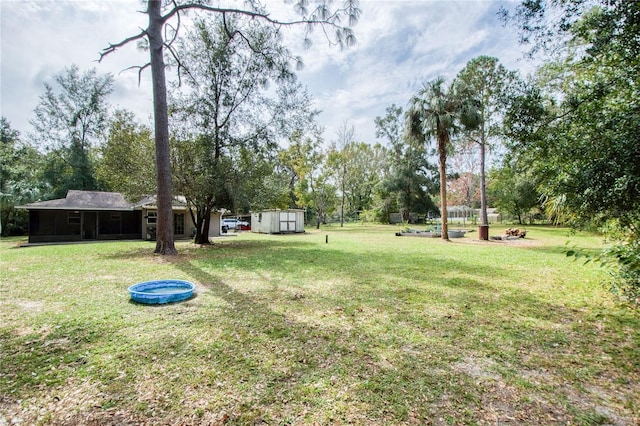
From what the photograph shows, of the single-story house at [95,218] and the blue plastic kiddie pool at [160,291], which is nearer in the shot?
the blue plastic kiddie pool at [160,291]

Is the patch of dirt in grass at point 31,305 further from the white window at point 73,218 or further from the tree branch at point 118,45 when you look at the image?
the white window at point 73,218

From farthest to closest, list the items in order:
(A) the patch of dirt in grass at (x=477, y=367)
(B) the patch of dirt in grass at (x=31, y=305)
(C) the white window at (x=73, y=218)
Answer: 1. (C) the white window at (x=73, y=218)
2. (B) the patch of dirt in grass at (x=31, y=305)
3. (A) the patch of dirt in grass at (x=477, y=367)

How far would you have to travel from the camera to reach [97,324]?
3.60 m

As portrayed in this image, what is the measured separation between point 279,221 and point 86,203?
38.7ft

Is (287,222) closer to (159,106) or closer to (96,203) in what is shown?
(96,203)

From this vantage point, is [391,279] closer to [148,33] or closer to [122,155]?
[148,33]

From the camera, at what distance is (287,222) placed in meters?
22.6

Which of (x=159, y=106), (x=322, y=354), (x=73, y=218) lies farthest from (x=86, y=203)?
(x=322, y=354)

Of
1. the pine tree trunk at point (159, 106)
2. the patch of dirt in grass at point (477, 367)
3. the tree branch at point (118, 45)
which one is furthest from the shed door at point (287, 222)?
the patch of dirt in grass at point (477, 367)

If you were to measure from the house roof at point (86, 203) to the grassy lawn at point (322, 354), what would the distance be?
11812mm

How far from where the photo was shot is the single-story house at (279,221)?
22.1 meters

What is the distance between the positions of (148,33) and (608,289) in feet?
44.3

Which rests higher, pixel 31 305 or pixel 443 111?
pixel 443 111

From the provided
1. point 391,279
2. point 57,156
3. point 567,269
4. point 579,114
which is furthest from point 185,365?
point 57,156
